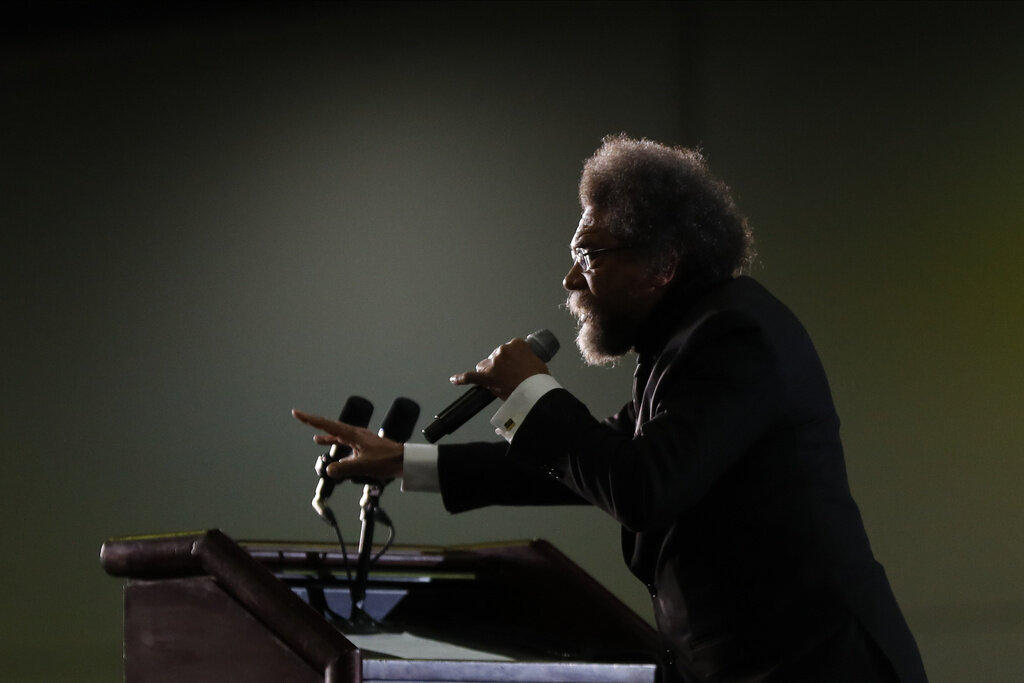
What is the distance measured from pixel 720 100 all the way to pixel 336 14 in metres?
1.44

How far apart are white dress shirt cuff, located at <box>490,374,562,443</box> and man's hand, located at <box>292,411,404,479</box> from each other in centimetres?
32

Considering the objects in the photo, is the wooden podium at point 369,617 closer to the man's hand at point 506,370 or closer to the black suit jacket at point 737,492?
the black suit jacket at point 737,492

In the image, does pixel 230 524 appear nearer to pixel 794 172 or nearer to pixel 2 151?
pixel 2 151

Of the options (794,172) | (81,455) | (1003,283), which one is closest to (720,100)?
(794,172)

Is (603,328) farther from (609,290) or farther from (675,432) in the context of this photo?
(675,432)

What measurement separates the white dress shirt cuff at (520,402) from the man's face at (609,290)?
0.74 feet

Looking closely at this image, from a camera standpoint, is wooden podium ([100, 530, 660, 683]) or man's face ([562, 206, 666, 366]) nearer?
wooden podium ([100, 530, 660, 683])

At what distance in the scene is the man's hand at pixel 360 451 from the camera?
160cm

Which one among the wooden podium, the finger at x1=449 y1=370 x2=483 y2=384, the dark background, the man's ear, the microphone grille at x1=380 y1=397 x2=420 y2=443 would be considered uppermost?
the dark background

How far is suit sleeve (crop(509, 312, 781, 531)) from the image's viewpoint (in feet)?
4.02

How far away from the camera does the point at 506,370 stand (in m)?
1.38

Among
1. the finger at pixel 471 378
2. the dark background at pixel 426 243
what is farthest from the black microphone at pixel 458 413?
the dark background at pixel 426 243

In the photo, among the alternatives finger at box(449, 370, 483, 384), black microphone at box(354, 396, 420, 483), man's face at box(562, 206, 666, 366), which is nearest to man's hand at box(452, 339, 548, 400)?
finger at box(449, 370, 483, 384)

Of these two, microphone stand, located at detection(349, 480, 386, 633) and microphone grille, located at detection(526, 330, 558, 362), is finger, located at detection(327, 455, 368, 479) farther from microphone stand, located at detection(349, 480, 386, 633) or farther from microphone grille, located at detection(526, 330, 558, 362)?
microphone grille, located at detection(526, 330, 558, 362)
